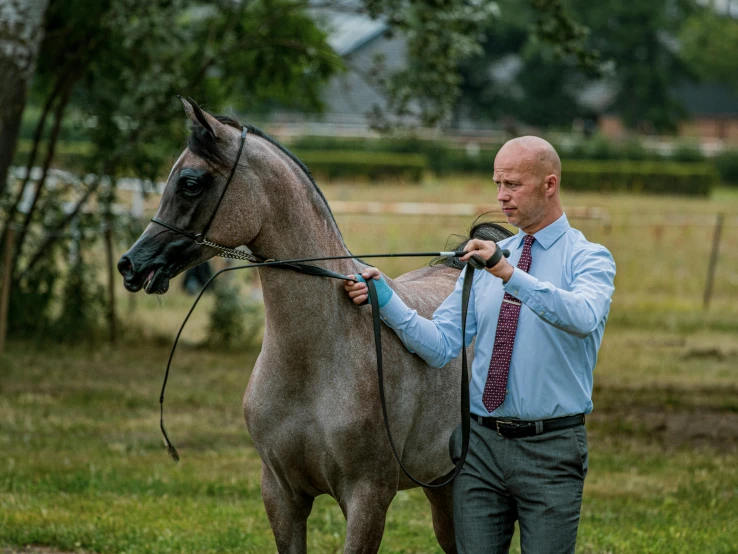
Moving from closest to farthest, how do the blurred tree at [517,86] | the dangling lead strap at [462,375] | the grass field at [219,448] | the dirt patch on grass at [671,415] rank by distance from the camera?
the dangling lead strap at [462,375]
the grass field at [219,448]
the dirt patch on grass at [671,415]
the blurred tree at [517,86]

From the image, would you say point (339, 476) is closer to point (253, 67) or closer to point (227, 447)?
point (227, 447)

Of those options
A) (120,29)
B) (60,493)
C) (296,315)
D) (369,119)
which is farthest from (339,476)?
(369,119)

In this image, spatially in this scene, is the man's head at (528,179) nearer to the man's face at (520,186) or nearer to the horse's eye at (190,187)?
the man's face at (520,186)

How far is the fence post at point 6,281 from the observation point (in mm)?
11344

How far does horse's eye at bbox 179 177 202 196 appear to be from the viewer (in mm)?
3740

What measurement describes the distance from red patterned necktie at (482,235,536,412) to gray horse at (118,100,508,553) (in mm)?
575

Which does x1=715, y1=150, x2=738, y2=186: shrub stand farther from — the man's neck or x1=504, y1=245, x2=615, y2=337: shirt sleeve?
x1=504, y1=245, x2=615, y2=337: shirt sleeve

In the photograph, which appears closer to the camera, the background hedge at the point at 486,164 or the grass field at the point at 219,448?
the grass field at the point at 219,448

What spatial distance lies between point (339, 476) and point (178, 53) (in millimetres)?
7889

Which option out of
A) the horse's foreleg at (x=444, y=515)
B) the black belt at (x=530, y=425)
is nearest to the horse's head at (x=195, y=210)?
the black belt at (x=530, y=425)

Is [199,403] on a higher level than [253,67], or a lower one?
lower

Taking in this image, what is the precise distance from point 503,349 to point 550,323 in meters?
0.28

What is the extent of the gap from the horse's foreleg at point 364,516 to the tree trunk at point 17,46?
19.7 ft

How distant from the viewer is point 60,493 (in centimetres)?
680
